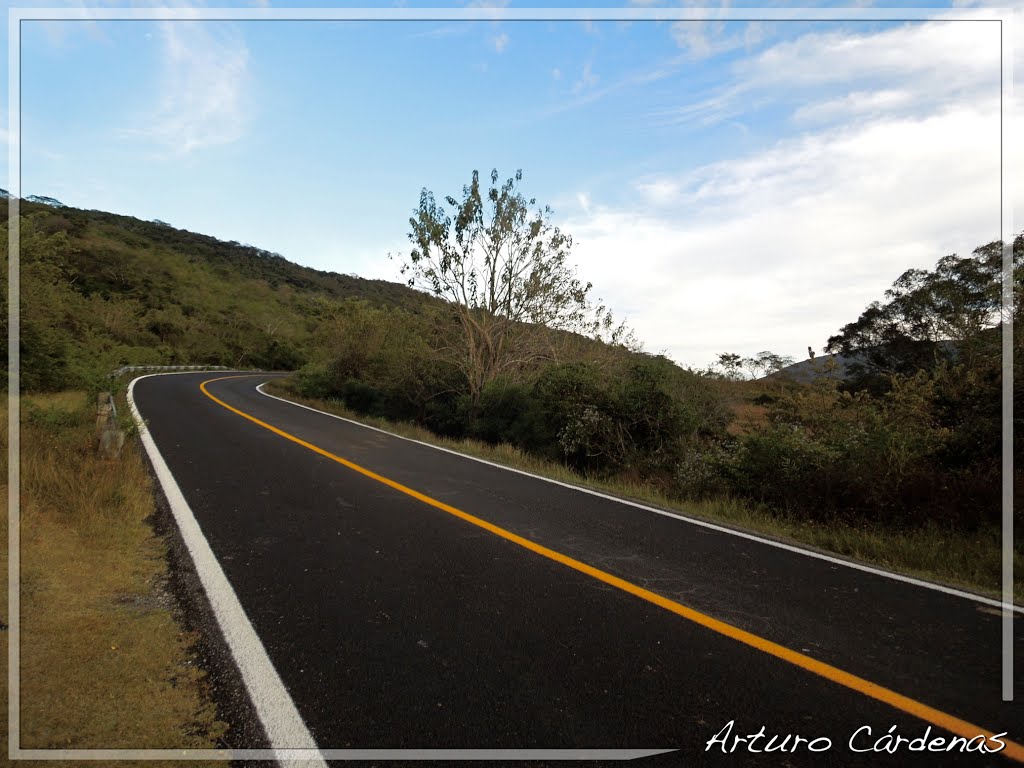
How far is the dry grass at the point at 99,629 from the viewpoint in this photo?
2.51 metres

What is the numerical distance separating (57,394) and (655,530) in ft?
60.1

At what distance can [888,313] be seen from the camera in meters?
27.9

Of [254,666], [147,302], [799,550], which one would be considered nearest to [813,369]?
[799,550]

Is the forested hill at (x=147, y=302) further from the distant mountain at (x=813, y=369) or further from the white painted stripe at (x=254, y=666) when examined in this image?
the white painted stripe at (x=254, y=666)

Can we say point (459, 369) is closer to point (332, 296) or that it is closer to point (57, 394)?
point (57, 394)

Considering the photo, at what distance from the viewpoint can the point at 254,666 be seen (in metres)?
3.03

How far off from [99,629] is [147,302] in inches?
2296

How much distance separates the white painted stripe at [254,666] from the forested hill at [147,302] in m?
13.8

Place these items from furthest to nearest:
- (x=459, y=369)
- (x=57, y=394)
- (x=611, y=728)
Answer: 1. (x=459, y=369)
2. (x=57, y=394)
3. (x=611, y=728)

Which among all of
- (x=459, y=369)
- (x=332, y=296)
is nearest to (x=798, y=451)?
(x=459, y=369)

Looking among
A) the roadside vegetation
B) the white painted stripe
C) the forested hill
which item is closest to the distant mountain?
the roadside vegetation

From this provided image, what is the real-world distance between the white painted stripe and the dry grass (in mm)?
212

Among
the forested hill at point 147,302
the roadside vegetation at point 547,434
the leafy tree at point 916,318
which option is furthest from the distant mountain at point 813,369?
the forested hill at point 147,302

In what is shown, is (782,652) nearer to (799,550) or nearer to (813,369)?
(799,550)
